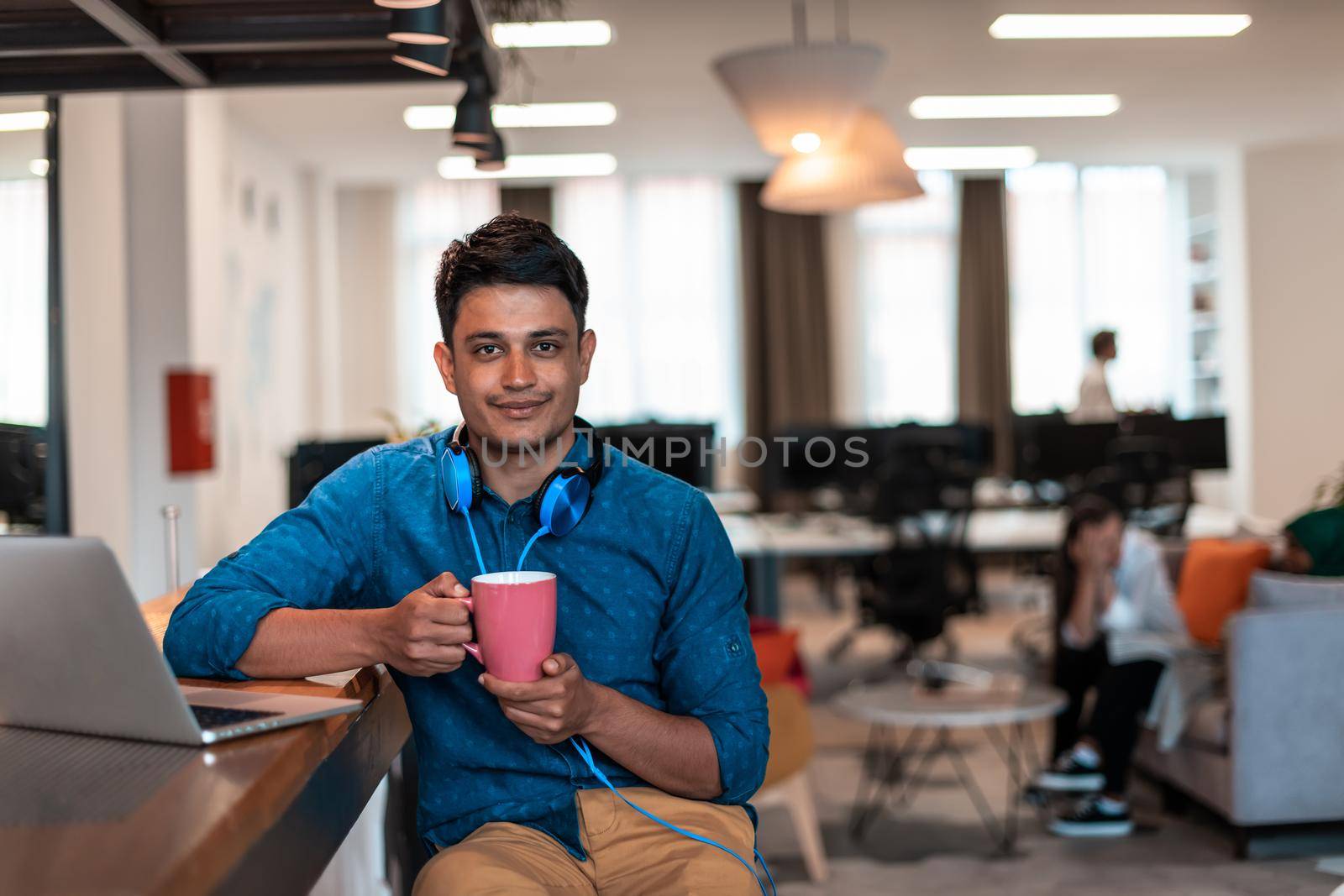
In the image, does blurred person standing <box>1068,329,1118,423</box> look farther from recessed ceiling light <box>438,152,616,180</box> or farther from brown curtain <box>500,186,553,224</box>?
brown curtain <box>500,186,553,224</box>

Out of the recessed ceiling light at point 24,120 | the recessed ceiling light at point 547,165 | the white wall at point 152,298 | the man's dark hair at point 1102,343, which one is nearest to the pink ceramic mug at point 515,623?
the recessed ceiling light at point 24,120

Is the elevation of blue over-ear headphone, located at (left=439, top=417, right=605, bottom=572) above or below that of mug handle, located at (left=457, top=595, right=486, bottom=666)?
above

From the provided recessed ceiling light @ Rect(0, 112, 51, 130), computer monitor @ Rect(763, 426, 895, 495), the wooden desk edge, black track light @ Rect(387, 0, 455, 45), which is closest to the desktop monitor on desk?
computer monitor @ Rect(763, 426, 895, 495)

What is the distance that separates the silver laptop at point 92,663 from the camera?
1.13 metres

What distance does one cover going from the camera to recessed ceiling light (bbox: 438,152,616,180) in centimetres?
910

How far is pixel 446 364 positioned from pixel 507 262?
20cm

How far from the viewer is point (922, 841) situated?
3.76 meters

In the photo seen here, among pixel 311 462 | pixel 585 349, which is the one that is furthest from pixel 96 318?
pixel 585 349

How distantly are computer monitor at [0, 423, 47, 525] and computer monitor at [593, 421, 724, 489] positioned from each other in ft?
6.18

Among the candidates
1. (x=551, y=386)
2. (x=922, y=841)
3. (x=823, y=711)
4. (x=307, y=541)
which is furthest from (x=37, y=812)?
(x=823, y=711)

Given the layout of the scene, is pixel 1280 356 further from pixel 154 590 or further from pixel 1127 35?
pixel 154 590

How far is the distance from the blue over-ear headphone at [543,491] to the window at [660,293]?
872 cm

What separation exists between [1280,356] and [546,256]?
31.9 ft

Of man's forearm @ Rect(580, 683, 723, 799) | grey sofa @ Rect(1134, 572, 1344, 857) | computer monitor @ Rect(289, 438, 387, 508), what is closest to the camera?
man's forearm @ Rect(580, 683, 723, 799)
